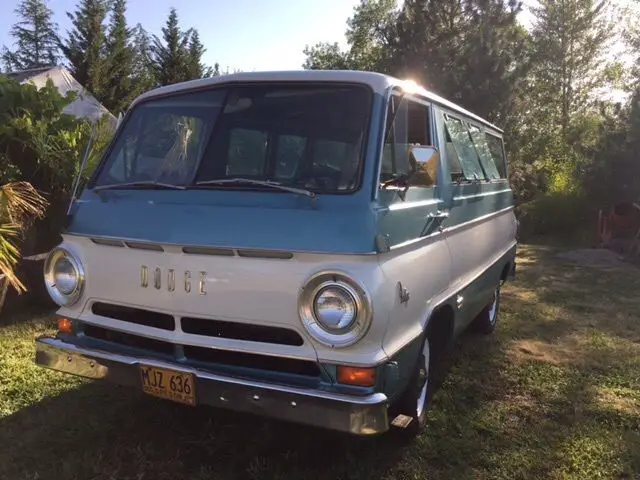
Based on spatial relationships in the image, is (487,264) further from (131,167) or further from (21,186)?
(21,186)

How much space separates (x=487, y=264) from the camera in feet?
18.0

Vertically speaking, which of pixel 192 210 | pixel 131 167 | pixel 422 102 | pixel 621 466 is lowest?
pixel 621 466

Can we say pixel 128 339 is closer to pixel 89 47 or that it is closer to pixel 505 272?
pixel 505 272

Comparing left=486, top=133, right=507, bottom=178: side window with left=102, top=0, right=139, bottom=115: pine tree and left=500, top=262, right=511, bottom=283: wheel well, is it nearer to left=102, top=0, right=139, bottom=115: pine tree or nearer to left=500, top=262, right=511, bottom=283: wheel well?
left=500, top=262, right=511, bottom=283: wheel well

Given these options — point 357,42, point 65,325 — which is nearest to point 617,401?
point 65,325

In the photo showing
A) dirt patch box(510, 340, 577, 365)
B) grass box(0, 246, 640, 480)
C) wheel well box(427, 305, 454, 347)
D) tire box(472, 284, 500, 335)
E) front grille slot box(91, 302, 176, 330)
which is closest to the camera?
front grille slot box(91, 302, 176, 330)

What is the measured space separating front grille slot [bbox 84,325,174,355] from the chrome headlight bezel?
870 millimetres

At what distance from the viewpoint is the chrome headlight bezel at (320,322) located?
2646 mm

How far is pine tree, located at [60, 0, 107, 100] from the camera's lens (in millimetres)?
29781

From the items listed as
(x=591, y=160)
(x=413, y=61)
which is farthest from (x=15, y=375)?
(x=413, y=61)

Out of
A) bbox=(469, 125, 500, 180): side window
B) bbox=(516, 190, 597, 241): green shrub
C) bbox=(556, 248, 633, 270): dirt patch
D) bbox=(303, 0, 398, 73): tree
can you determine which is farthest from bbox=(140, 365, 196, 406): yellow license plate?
bbox=(303, 0, 398, 73): tree

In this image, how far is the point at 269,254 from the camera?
2.83 m

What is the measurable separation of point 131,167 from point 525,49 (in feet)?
67.0

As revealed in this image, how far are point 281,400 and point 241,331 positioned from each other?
0.44 m
